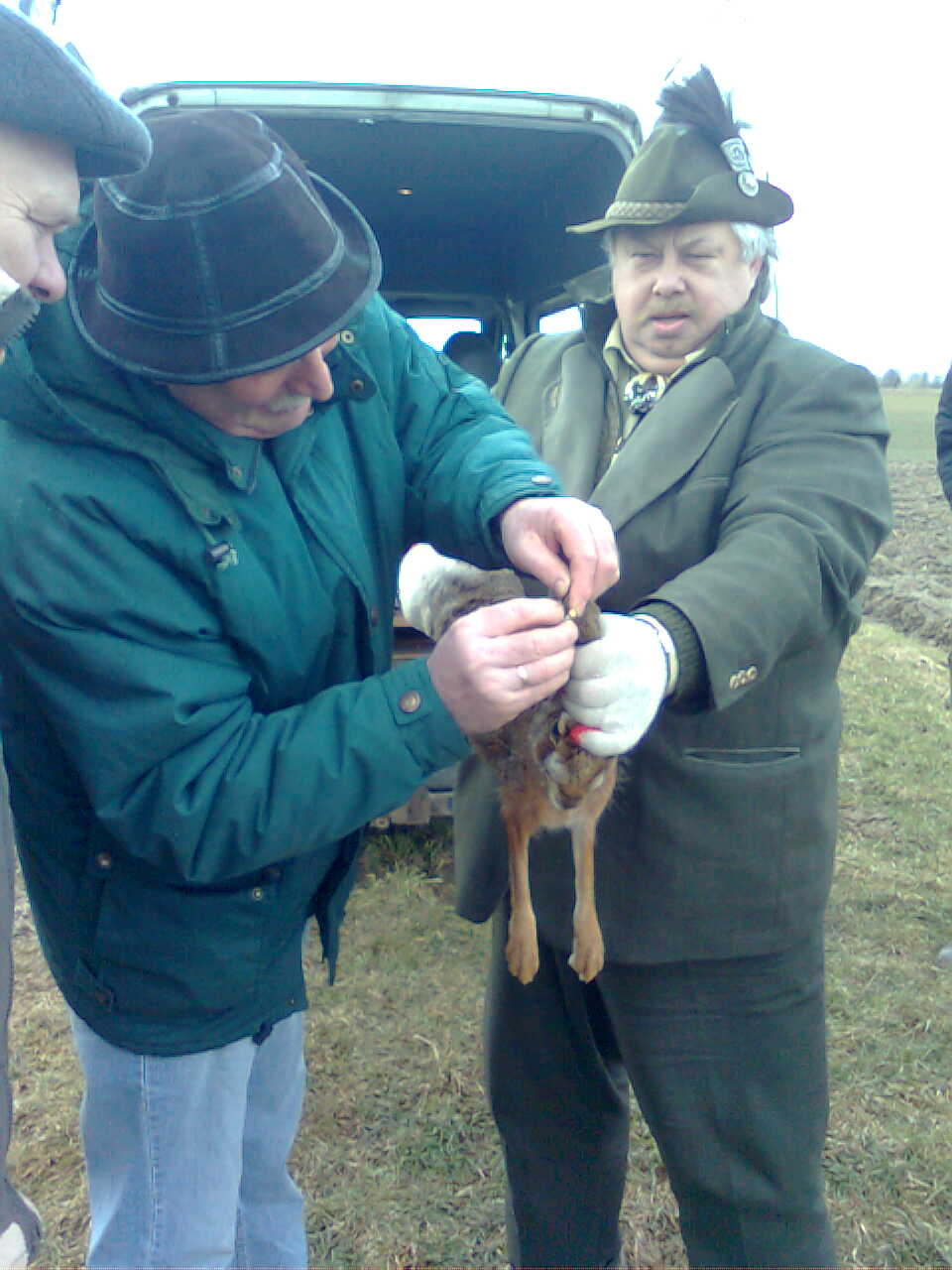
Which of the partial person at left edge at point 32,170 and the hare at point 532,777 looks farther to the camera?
the hare at point 532,777

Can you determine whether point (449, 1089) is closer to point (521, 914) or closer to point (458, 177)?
point (521, 914)

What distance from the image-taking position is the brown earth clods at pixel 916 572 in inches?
340

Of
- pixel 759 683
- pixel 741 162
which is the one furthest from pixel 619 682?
pixel 741 162

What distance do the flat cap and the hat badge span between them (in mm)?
1219

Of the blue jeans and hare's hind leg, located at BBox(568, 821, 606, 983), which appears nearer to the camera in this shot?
the blue jeans

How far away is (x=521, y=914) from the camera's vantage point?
5.91 ft

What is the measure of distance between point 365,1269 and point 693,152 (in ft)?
8.87

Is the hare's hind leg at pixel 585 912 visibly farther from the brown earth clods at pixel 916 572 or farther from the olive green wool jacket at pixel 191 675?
the brown earth clods at pixel 916 572

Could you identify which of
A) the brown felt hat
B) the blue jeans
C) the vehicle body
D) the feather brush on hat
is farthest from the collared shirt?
the vehicle body

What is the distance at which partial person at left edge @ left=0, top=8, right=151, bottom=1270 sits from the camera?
0.96m

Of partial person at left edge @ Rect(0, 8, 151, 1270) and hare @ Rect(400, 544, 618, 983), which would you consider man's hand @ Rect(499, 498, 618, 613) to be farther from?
partial person at left edge @ Rect(0, 8, 151, 1270)

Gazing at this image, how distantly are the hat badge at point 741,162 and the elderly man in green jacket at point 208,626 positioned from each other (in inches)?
28.2

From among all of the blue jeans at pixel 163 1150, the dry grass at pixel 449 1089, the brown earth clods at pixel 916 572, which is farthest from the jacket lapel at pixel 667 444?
the brown earth clods at pixel 916 572

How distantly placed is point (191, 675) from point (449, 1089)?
7.45 feet
